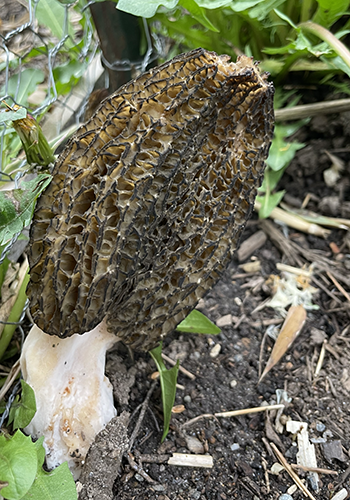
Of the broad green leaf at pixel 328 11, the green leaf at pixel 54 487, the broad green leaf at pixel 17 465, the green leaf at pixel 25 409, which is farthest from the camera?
the broad green leaf at pixel 328 11

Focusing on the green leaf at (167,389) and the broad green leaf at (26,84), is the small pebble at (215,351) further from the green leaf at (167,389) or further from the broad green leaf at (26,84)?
the broad green leaf at (26,84)

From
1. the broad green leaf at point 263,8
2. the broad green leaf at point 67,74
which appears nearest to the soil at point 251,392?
the broad green leaf at point 263,8

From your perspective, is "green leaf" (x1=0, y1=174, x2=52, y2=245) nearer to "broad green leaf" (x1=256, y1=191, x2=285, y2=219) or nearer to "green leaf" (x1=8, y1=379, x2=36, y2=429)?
"green leaf" (x1=8, y1=379, x2=36, y2=429)

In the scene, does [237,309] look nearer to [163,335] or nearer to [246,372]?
[246,372]

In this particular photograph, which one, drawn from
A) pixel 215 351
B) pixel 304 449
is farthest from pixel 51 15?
pixel 304 449

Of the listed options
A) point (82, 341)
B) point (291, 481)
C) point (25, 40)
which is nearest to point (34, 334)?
point (82, 341)

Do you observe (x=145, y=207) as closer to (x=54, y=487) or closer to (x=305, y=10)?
(x=54, y=487)

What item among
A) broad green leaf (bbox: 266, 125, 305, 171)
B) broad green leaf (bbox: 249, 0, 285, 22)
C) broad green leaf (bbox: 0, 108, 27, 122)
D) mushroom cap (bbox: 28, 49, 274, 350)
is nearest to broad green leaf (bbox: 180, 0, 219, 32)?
broad green leaf (bbox: 249, 0, 285, 22)
